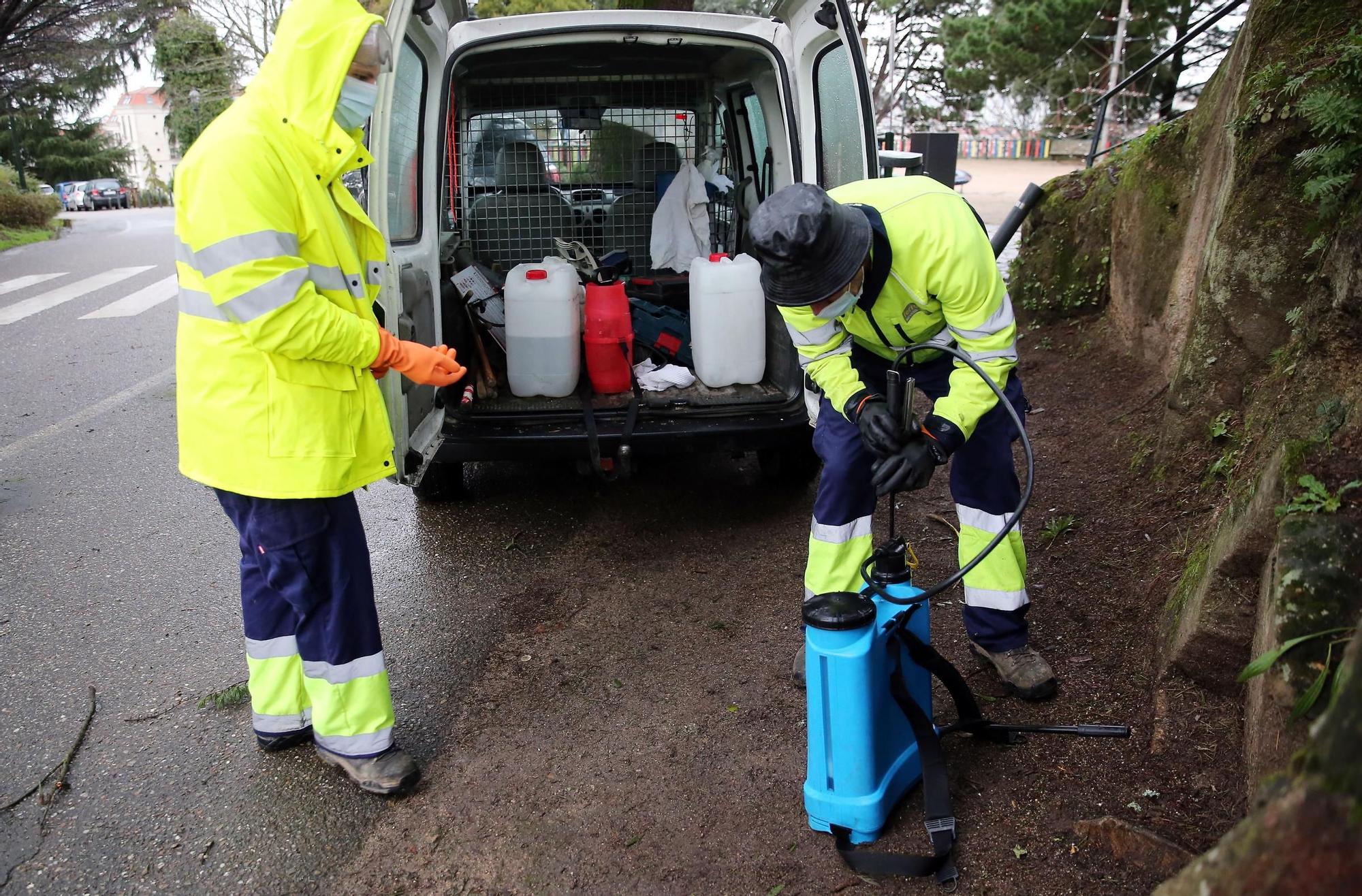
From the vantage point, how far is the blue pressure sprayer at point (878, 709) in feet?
7.46

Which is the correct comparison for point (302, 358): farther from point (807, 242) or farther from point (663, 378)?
point (663, 378)

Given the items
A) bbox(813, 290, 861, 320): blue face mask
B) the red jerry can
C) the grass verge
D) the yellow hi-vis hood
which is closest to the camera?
the yellow hi-vis hood

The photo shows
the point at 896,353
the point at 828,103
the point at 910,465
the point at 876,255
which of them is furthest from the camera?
the point at 828,103

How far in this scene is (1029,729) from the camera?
2.69m

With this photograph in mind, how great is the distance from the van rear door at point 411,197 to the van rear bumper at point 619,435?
0.14 metres

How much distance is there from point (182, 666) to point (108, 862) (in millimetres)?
1015

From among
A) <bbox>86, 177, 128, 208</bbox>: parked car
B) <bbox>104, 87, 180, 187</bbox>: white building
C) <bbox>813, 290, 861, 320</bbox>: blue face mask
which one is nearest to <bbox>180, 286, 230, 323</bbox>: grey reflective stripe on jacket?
<bbox>813, 290, 861, 320</bbox>: blue face mask

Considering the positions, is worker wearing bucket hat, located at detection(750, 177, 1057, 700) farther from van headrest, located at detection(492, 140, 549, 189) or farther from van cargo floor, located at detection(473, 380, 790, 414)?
van headrest, located at detection(492, 140, 549, 189)

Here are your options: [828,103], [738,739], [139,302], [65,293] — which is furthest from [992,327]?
[65,293]

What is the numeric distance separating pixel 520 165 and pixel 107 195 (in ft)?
121

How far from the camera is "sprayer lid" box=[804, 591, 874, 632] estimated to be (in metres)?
2.27

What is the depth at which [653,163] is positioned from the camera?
541 centimetres

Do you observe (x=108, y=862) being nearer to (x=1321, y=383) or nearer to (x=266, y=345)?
(x=266, y=345)

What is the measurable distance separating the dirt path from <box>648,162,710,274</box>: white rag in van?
5.65 ft
